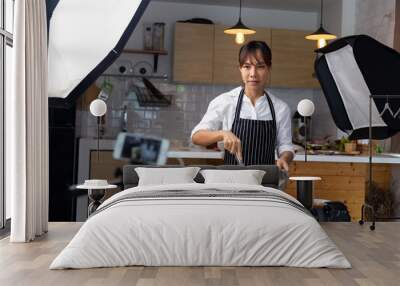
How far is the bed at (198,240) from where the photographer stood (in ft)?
11.9

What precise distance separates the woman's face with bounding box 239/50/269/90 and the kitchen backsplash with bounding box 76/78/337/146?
2.85m

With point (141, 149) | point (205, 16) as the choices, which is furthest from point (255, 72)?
point (205, 16)

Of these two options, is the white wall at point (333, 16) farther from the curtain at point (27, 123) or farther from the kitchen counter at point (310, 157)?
the curtain at point (27, 123)

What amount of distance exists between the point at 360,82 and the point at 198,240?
91.3 inches

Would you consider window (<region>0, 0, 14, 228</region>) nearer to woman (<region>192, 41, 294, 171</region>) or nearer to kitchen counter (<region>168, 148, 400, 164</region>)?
kitchen counter (<region>168, 148, 400, 164</region>)

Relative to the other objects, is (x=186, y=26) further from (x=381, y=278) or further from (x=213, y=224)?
(x=381, y=278)

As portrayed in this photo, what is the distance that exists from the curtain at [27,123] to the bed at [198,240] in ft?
3.35

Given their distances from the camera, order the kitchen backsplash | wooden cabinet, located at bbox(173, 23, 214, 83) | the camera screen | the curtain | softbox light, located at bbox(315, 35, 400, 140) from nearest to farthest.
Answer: the curtain
softbox light, located at bbox(315, 35, 400, 140)
the camera screen
wooden cabinet, located at bbox(173, 23, 214, 83)
the kitchen backsplash

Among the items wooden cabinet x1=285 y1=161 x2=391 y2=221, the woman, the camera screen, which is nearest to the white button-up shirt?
the woman

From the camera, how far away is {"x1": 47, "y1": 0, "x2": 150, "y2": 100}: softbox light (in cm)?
505

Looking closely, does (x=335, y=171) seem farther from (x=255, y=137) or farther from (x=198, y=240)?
(x=198, y=240)

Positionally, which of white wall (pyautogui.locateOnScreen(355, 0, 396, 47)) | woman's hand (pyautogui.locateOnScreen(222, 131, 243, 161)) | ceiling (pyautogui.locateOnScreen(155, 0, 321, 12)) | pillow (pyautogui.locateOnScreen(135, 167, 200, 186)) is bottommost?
pillow (pyautogui.locateOnScreen(135, 167, 200, 186))

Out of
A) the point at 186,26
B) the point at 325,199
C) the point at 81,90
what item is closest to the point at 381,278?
the point at 325,199

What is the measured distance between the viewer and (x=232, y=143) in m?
5.22
